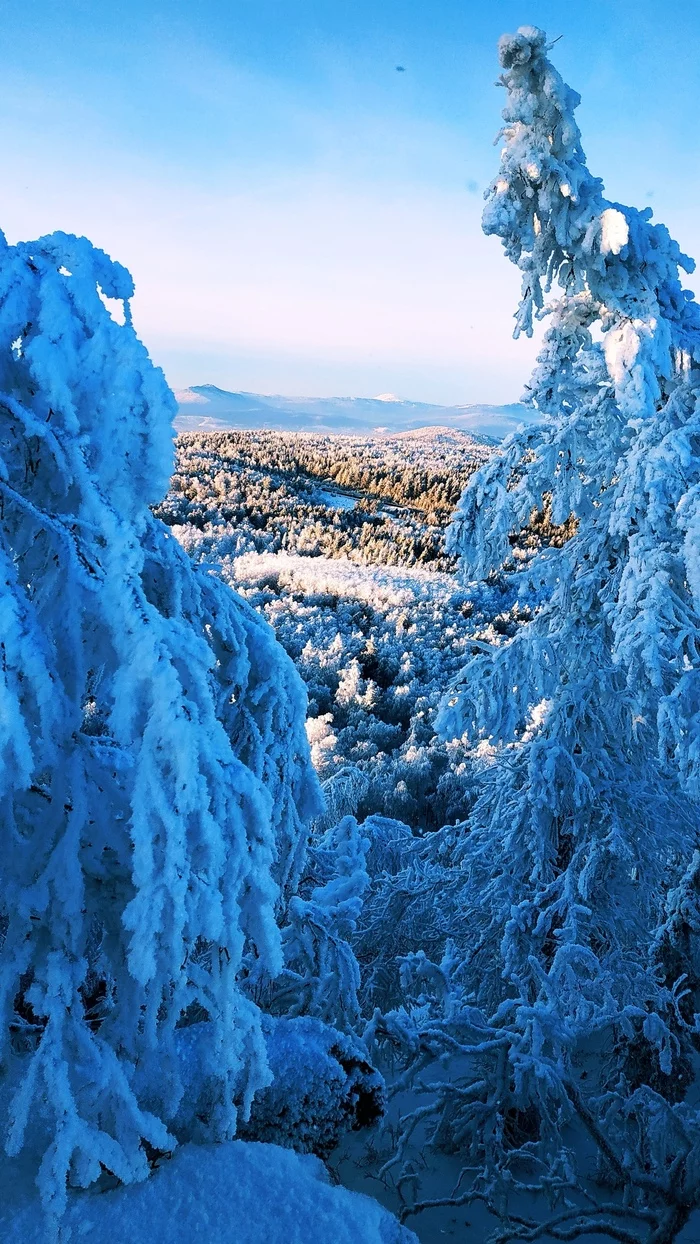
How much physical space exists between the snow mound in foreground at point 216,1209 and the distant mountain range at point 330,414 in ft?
289

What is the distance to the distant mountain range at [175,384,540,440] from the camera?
339 feet

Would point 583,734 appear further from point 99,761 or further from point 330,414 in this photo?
point 330,414

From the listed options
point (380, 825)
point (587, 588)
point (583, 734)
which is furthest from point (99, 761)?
point (380, 825)

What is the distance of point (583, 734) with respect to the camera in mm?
Result: 5328

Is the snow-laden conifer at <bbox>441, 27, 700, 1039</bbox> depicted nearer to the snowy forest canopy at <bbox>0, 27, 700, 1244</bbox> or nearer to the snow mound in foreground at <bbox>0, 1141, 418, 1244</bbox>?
the snowy forest canopy at <bbox>0, 27, 700, 1244</bbox>

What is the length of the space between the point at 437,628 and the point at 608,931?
1125 centimetres

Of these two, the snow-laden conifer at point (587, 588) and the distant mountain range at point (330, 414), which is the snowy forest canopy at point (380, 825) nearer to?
the snow-laden conifer at point (587, 588)

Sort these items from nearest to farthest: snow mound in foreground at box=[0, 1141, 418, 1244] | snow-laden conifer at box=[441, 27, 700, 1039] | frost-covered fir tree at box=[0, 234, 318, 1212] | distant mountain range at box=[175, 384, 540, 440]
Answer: frost-covered fir tree at box=[0, 234, 318, 1212] < snow mound in foreground at box=[0, 1141, 418, 1244] < snow-laden conifer at box=[441, 27, 700, 1039] < distant mountain range at box=[175, 384, 540, 440]

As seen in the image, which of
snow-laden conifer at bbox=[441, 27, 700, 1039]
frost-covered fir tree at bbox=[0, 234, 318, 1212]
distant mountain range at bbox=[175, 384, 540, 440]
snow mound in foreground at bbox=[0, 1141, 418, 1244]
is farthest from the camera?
distant mountain range at bbox=[175, 384, 540, 440]

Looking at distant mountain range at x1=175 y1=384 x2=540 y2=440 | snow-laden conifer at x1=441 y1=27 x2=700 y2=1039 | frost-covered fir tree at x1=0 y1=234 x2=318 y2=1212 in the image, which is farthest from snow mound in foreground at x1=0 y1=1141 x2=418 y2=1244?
distant mountain range at x1=175 y1=384 x2=540 y2=440

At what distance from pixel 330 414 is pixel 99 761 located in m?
135

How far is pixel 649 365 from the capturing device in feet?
13.9

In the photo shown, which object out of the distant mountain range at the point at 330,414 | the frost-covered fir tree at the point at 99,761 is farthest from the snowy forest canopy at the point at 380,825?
the distant mountain range at the point at 330,414

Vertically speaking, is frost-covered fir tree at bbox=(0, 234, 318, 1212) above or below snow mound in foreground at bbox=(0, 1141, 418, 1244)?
above
